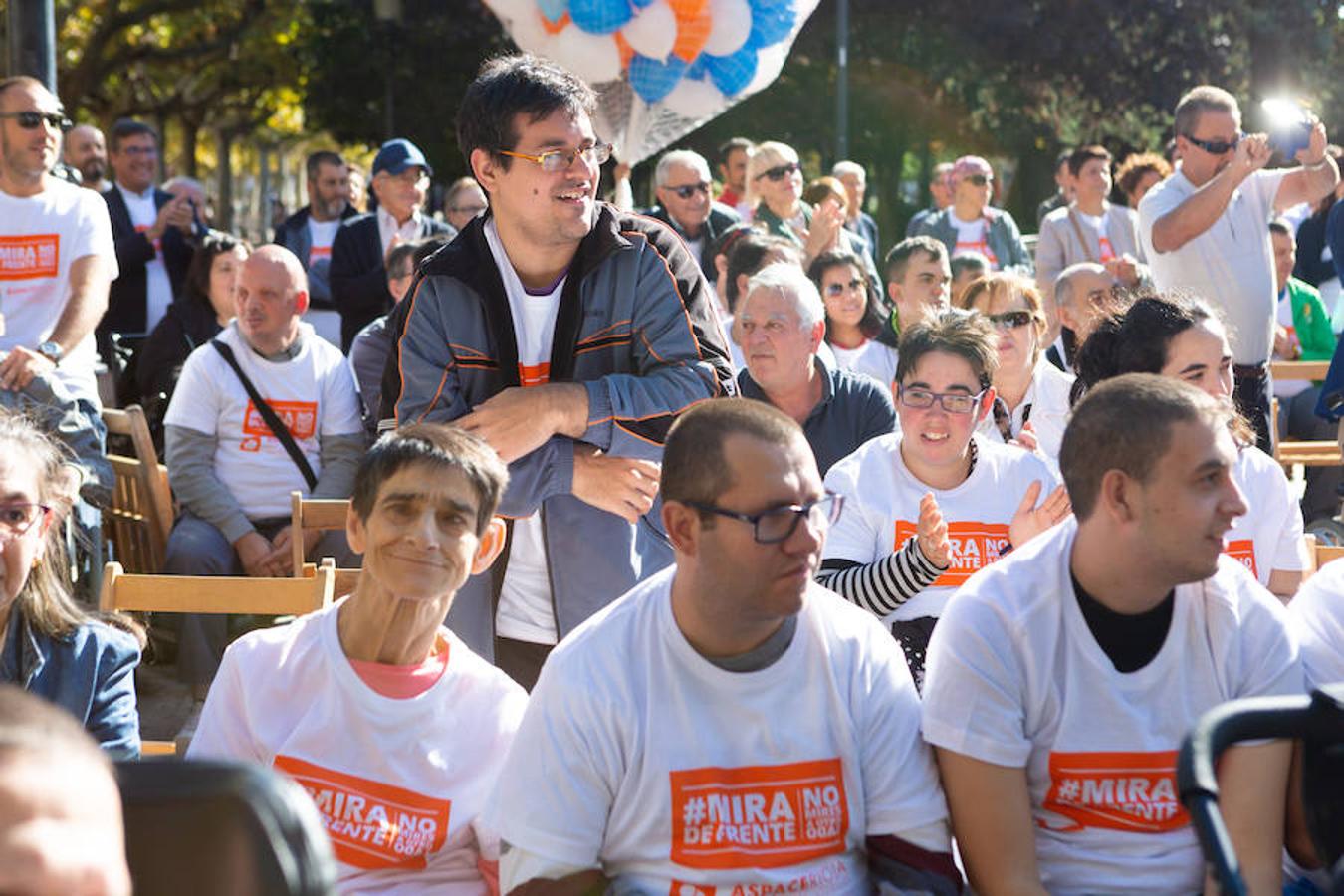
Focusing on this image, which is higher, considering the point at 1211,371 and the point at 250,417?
the point at 1211,371

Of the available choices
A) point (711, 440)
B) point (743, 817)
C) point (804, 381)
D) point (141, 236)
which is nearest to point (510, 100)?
point (711, 440)

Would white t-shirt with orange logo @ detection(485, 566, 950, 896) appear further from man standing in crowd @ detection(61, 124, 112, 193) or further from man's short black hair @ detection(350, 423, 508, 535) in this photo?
man standing in crowd @ detection(61, 124, 112, 193)

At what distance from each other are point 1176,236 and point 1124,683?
4.44 meters

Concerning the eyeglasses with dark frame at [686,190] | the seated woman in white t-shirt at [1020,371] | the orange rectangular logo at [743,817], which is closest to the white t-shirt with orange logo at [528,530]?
the orange rectangular logo at [743,817]

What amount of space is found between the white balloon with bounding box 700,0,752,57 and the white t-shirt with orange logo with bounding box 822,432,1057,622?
3657 millimetres

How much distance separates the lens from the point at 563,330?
374 centimetres

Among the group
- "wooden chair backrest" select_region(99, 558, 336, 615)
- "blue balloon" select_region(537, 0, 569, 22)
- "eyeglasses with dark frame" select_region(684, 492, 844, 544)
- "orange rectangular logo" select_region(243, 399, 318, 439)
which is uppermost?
"blue balloon" select_region(537, 0, 569, 22)

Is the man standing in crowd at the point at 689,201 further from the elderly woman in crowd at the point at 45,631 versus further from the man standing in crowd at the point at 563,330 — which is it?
the elderly woman in crowd at the point at 45,631

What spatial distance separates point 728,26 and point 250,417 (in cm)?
276

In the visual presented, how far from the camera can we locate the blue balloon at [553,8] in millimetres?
7531

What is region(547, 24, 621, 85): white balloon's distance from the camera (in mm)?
7566

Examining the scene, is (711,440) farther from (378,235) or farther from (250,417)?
(378,235)

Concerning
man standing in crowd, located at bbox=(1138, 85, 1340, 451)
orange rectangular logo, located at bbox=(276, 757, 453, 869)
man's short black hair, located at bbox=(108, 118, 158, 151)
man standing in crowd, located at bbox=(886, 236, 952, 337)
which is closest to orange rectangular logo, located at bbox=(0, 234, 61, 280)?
man standing in crowd, located at bbox=(886, 236, 952, 337)

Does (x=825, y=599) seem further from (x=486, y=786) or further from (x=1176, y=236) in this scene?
(x=1176, y=236)
